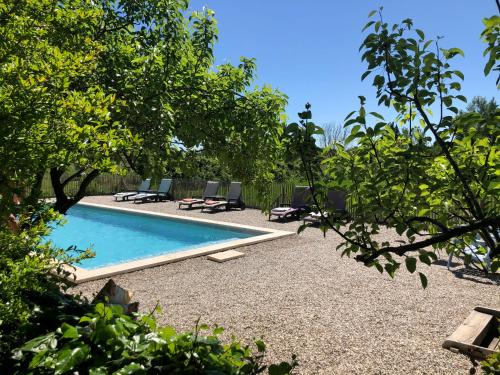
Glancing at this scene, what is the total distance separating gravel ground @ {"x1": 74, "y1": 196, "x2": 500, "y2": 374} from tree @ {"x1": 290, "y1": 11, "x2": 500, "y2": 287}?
248 cm

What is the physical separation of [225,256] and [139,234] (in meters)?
7.05

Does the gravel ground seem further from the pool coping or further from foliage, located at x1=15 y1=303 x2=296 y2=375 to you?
foliage, located at x1=15 y1=303 x2=296 y2=375

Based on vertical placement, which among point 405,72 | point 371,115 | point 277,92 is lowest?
point 371,115

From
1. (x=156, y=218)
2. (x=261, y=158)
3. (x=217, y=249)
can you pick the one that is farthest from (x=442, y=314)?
(x=156, y=218)

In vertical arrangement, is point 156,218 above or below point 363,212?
below

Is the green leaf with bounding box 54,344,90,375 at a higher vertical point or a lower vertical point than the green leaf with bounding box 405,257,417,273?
lower

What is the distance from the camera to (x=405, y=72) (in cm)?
172

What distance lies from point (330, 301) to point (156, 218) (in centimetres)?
1108

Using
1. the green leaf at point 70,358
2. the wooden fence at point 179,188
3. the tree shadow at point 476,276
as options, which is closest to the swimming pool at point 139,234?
the wooden fence at point 179,188

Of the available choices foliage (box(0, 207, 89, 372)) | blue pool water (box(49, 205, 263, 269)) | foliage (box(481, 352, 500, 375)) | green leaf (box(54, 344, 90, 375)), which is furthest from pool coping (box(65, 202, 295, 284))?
foliage (box(481, 352, 500, 375))

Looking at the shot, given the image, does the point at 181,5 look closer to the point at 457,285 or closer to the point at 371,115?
the point at 371,115

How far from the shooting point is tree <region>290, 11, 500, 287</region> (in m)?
1.62

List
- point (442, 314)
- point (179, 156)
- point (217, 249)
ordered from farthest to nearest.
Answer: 1. point (217, 249)
2. point (442, 314)
3. point (179, 156)

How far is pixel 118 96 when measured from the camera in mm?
3301
